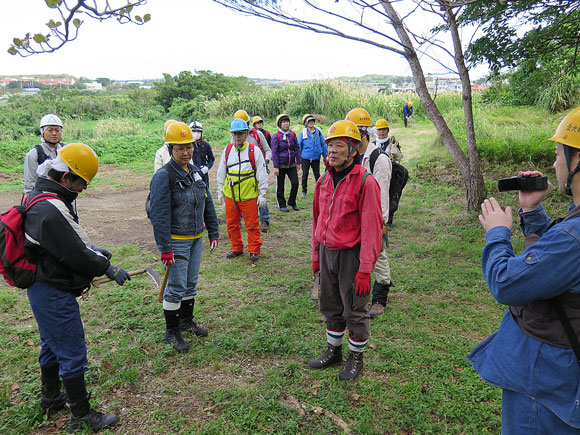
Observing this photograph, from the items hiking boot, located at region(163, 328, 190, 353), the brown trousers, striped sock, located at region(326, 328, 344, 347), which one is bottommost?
hiking boot, located at region(163, 328, 190, 353)

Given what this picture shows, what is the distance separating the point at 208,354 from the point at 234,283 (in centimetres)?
164

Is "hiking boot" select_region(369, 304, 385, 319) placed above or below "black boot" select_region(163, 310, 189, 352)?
below

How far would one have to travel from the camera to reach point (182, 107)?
26.1 metres

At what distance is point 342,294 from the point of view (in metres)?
3.32

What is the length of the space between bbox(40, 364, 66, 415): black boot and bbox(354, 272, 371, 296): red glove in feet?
7.62

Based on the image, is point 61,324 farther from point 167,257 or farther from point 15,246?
point 167,257

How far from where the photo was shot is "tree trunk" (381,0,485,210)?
6918mm

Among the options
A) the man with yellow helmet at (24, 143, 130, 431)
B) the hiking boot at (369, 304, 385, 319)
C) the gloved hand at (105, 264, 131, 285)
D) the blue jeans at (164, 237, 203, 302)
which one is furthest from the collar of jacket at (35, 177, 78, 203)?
the hiking boot at (369, 304, 385, 319)

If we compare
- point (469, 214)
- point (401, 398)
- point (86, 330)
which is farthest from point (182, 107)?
point (401, 398)

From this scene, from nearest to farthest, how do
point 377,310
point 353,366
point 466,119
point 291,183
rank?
point 353,366, point 377,310, point 466,119, point 291,183

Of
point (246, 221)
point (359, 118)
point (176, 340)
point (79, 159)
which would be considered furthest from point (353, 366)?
point (246, 221)

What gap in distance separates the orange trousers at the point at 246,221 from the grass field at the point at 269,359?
0.28m

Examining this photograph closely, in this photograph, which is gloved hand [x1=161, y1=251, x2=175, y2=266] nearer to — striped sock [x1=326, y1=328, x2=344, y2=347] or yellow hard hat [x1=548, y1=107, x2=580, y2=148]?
striped sock [x1=326, y1=328, x2=344, y2=347]

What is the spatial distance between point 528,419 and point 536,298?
0.53 metres
